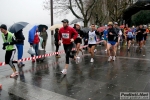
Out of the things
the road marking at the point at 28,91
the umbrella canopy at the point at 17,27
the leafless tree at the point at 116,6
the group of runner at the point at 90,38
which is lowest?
the road marking at the point at 28,91

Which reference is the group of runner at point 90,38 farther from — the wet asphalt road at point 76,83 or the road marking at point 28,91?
the road marking at point 28,91

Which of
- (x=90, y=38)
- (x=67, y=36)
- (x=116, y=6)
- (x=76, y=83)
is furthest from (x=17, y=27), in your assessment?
(x=116, y=6)

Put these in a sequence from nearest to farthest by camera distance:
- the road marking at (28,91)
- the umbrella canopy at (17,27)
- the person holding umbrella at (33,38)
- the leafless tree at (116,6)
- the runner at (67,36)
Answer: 1. the road marking at (28,91)
2. the runner at (67,36)
3. the umbrella canopy at (17,27)
4. the person holding umbrella at (33,38)
5. the leafless tree at (116,6)

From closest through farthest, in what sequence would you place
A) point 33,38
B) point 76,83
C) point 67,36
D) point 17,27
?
1. point 76,83
2. point 67,36
3. point 17,27
4. point 33,38

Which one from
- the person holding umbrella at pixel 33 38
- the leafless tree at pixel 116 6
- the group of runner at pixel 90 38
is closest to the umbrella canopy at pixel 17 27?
the person holding umbrella at pixel 33 38

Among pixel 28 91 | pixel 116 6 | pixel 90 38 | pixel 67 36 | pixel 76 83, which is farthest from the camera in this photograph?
pixel 116 6

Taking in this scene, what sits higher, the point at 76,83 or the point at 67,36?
the point at 67,36

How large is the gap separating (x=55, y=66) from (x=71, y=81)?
87.6 inches

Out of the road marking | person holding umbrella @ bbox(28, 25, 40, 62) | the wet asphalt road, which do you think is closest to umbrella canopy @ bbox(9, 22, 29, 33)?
person holding umbrella @ bbox(28, 25, 40, 62)

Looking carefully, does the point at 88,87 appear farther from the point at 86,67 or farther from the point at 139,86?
the point at 86,67

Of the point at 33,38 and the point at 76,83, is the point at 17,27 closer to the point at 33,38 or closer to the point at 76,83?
the point at 33,38

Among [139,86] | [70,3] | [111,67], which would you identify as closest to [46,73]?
[111,67]

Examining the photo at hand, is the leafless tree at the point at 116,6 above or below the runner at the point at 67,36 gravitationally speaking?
above

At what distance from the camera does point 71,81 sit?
546cm
